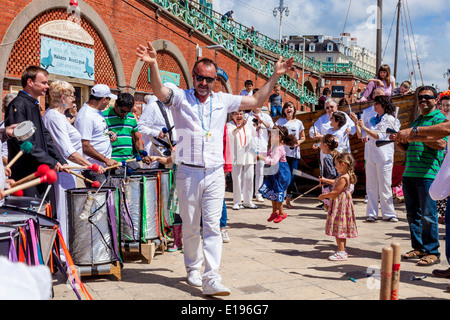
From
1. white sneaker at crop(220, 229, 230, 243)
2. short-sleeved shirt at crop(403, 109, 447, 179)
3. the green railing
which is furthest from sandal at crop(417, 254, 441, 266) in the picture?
the green railing

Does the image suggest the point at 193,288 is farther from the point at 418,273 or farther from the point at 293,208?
the point at 293,208

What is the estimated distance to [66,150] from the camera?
543 cm

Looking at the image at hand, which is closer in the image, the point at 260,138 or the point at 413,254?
the point at 413,254

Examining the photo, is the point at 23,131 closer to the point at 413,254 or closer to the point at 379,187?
the point at 413,254

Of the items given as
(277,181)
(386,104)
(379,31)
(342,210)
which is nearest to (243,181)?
(277,181)

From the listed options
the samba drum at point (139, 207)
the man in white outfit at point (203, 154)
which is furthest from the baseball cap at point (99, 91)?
the man in white outfit at point (203, 154)

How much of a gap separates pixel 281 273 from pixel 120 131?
2761 mm

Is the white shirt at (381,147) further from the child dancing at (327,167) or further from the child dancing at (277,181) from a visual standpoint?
the child dancing at (277,181)

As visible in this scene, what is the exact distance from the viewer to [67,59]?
49.4ft

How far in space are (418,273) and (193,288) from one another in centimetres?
252

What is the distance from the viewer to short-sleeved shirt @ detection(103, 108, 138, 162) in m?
6.46

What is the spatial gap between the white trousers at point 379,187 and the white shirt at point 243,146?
2.49 m

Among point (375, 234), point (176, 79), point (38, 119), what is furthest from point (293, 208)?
point (176, 79)

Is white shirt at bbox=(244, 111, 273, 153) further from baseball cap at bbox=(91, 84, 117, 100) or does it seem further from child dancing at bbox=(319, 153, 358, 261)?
baseball cap at bbox=(91, 84, 117, 100)
